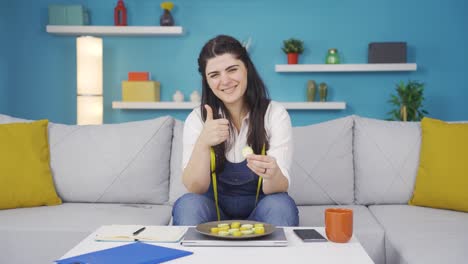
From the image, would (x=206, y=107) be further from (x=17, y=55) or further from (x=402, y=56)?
(x=17, y=55)

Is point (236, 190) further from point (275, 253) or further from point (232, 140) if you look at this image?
point (275, 253)

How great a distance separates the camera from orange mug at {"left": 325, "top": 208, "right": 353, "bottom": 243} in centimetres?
146

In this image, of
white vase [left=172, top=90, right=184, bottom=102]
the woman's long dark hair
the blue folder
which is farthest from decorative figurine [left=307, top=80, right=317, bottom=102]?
the blue folder

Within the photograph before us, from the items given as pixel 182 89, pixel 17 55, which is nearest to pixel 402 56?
pixel 182 89

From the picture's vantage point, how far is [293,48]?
452cm

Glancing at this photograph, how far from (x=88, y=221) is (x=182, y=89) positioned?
2595mm

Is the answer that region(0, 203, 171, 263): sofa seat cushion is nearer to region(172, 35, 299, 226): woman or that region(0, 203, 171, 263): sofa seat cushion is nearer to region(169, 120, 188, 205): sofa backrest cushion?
region(169, 120, 188, 205): sofa backrest cushion

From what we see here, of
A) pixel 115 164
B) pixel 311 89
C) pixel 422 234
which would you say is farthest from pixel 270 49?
pixel 422 234

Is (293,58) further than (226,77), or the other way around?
(293,58)

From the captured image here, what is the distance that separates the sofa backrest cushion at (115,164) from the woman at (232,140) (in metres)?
0.59

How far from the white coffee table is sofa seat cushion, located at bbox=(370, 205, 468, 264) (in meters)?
0.44

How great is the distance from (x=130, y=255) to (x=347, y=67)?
3450 millimetres

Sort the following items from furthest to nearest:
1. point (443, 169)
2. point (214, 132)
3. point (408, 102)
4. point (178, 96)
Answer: point (178, 96) → point (408, 102) → point (443, 169) → point (214, 132)

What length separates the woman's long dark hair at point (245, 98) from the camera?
205cm
